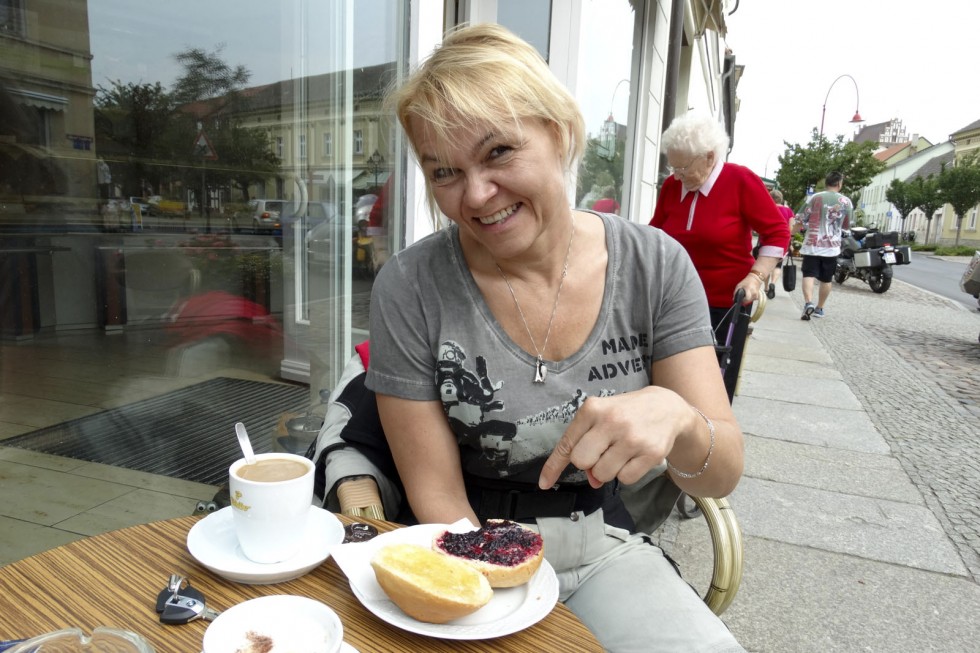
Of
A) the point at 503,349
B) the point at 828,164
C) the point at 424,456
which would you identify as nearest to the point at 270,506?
the point at 424,456

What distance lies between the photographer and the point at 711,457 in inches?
47.4

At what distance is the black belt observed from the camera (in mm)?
1391

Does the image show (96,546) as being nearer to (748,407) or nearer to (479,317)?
(479,317)

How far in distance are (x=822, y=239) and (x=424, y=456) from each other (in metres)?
9.38

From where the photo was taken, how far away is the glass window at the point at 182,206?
8.05 feet

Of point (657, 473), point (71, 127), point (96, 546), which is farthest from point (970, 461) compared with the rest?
point (71, 127)

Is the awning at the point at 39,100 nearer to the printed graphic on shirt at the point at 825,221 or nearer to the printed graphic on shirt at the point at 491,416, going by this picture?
the printed graphic on shirt at the point at 491,416

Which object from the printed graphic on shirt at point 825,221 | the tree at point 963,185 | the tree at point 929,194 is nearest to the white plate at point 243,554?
the printed graphic on shirt at point 825,221

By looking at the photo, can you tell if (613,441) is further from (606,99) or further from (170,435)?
(606,99)

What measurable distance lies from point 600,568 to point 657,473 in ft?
1.19

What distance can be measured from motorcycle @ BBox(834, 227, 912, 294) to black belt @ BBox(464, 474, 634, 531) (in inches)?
545

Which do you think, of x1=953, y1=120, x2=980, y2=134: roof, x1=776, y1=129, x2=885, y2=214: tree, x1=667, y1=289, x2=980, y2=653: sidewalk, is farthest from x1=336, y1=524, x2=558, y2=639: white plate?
x1=953, y1=120, x2=980, y2=134: roof

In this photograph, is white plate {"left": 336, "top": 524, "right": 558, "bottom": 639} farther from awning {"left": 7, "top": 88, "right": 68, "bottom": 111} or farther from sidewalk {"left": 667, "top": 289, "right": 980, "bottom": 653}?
awning {"left": 7, "top": 88, "right": 68, "bottom": 111}

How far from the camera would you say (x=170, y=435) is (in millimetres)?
3041
